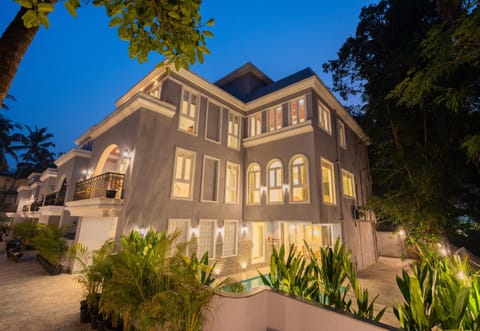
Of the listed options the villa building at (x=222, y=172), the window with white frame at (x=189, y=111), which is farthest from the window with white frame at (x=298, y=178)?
the window with white frame at (x=189, y=111)

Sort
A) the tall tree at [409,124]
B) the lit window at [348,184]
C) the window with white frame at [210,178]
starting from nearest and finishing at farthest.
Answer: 1. the tall tree at [409,124]
2. the window with white frame at [210,178]
3. the lit window at [348,184]

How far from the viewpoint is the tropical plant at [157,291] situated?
11.2 ft

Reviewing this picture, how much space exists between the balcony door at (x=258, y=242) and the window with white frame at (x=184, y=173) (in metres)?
4.39

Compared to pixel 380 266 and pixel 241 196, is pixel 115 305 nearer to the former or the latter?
pixel 241 196

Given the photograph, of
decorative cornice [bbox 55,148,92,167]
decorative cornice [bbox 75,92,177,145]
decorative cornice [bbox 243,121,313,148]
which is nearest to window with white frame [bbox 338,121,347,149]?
decorative cornice [bbox 243,121,313,148]

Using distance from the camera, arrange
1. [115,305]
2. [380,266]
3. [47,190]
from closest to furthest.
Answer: [115,305]
[380,266]
[47,190]

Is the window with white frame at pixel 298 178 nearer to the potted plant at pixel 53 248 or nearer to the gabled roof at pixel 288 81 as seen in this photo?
the gabled roof at pixel 288 81

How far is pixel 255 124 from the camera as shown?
13.1 m

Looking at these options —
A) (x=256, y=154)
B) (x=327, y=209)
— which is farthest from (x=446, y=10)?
(x=256, y=154)

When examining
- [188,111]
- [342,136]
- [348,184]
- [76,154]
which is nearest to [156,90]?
[188,111]

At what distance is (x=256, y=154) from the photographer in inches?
486

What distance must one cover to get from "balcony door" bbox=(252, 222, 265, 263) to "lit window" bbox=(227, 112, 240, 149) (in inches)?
191

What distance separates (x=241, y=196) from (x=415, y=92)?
8929 millimetres

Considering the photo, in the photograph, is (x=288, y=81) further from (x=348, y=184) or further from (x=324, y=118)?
(x=348, y=184)
